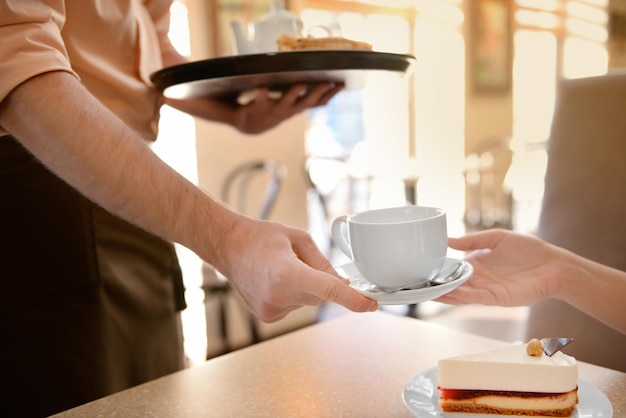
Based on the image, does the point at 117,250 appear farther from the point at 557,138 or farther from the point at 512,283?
the point at 557,138

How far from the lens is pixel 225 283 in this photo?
8.25 feet

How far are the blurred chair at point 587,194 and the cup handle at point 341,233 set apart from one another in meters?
0.61

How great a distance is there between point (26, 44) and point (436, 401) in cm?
65

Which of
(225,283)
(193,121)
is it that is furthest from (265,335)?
(193,121)

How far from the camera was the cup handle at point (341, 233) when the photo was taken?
815mm

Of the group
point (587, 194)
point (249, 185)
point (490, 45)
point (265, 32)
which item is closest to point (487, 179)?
point (490, 45)

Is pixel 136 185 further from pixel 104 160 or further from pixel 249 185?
pixel 249 185

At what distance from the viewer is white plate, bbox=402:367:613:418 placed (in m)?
0.64

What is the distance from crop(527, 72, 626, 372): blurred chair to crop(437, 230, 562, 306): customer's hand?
0.32m

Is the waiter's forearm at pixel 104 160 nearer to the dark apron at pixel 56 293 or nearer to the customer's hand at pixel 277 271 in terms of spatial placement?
the customer's hand at pixel 277 271

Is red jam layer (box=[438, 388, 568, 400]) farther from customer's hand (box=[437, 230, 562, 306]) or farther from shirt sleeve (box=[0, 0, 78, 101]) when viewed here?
shirt sleeve (box=[0, 0, 78, 101])

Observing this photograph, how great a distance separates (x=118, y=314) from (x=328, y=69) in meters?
0.56

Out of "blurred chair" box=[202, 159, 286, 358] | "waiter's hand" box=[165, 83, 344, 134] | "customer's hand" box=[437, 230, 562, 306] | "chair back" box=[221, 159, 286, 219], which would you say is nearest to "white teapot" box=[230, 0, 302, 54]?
"waiter's hand" box=[165, 83, 344, 134]

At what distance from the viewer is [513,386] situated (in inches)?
26.0
